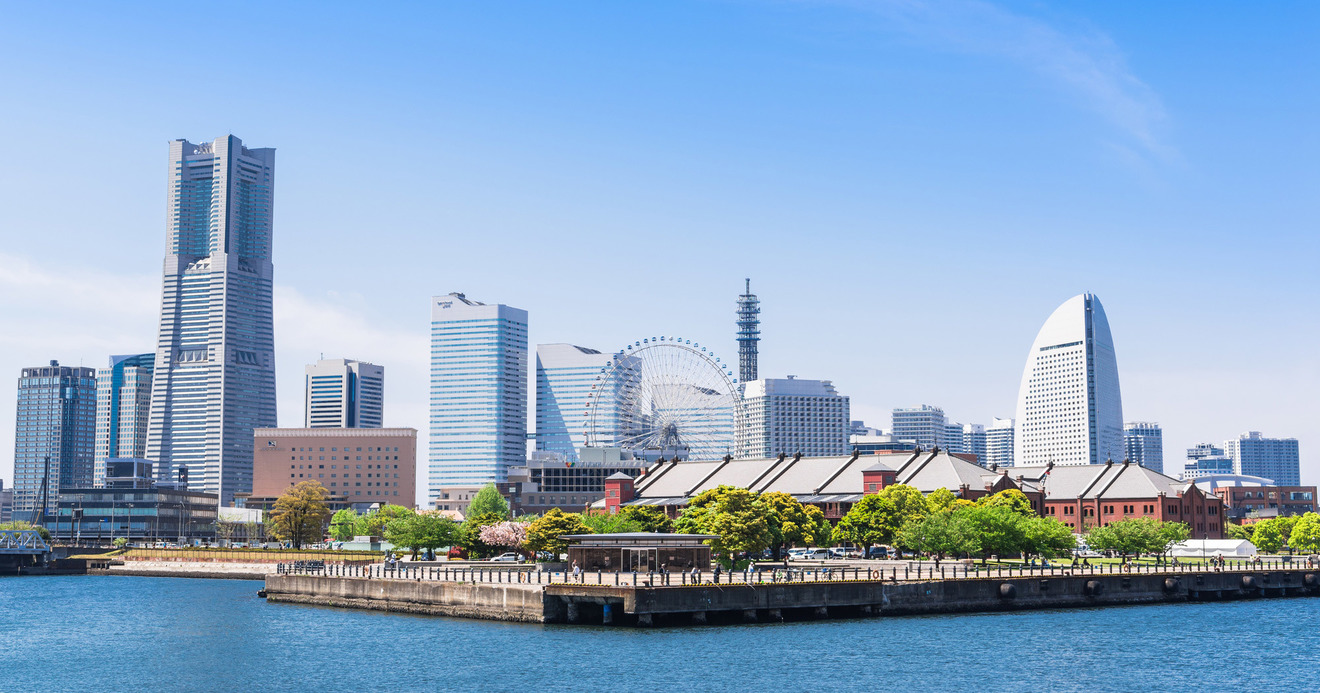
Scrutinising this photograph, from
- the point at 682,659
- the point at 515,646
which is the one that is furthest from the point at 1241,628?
the point at 515,646

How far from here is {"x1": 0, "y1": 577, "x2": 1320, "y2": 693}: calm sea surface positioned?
76000 millimetres

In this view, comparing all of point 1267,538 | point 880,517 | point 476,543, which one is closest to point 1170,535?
point 880,517

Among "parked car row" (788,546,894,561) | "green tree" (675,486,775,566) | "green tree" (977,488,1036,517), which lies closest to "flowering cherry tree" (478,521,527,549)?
"green tree" (675,486,775,566)

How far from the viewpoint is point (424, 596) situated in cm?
11025

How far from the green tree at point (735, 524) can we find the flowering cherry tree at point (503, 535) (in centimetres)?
2291

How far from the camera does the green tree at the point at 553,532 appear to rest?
141m

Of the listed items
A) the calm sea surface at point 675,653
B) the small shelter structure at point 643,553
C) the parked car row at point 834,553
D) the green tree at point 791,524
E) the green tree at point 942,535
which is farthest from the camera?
the parked car row at point 834,553

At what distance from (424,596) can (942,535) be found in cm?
5733

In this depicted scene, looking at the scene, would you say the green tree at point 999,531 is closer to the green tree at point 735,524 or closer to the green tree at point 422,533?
the green tree at point 735,524

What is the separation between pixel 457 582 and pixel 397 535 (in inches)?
2541

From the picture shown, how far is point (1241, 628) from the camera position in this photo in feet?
343

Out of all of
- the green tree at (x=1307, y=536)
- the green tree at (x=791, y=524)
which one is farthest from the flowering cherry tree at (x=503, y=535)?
the green tree at (x=1307, y=536)

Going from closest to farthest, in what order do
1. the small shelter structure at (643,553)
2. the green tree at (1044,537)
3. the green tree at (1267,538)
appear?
the small shelter structure at (643,553) < the green tree at (1044,537) < the green tree at (1267,538)

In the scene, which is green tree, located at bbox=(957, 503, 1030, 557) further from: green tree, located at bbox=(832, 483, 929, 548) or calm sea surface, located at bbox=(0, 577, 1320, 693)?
calm sea surface, located at bbox=(0, 577, 1320, 693)
